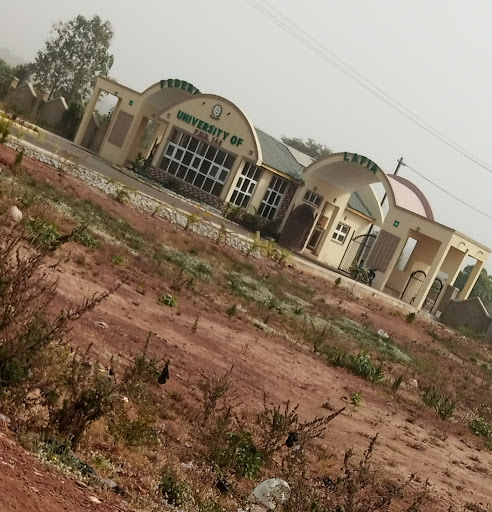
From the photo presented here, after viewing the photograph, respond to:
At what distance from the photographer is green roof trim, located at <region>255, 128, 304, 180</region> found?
37894 millimetres

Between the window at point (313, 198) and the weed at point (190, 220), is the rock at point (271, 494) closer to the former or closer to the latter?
the weed at point (190, 220)

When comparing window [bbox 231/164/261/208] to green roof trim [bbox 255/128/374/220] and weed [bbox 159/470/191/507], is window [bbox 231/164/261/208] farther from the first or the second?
weed [bbox 159/470/191/507]

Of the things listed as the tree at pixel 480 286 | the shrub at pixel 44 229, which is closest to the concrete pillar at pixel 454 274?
the shrub at pixel 44 229

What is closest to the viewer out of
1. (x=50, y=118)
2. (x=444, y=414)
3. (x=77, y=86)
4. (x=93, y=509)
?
(x=93, y=509)

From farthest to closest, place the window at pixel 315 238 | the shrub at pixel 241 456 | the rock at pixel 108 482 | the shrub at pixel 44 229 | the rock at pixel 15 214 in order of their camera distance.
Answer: the window at pixel 315 238 → the rock at pixel 15 214 → the shrub at pixel 44 229 → the shrub at pixel 241 456 → the rock at pixel 108 482

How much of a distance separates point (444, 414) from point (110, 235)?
8.47 metres

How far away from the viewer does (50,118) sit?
4722 centimetres

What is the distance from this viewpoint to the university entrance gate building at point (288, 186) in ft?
120

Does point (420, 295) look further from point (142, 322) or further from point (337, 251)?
point (142, 322)

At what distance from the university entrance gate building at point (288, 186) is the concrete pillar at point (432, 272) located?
48 mm

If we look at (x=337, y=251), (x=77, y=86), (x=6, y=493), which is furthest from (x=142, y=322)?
(x=77, y=86)

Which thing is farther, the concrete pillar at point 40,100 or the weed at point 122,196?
the concrete pillar at point 40,100

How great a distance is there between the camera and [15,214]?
14.3m

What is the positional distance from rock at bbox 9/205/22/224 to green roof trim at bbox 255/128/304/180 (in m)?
23.1
